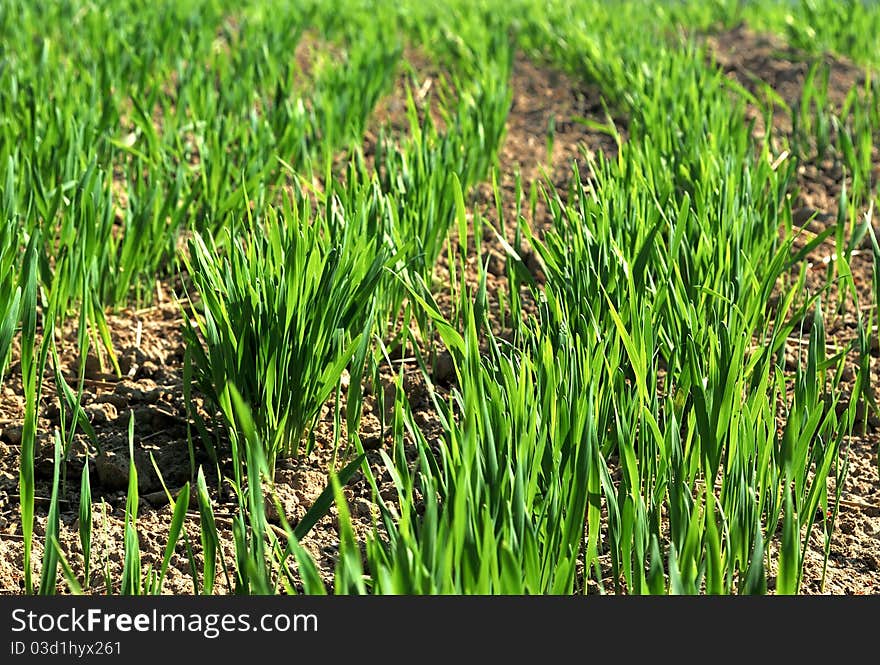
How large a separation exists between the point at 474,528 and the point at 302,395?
27.7 inches

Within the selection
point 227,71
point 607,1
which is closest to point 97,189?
point 227,71

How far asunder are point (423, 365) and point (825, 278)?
1476mm

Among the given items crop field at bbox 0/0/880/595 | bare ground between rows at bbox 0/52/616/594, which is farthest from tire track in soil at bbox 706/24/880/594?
bare ground between rows at bbox 0/52/616/594

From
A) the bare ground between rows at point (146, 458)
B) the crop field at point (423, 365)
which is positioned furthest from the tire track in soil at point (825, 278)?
the bare ground between rows at point (146, 458)

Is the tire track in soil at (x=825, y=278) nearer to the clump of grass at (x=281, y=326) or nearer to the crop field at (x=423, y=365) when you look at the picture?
the crop field at (x=423, y=365)

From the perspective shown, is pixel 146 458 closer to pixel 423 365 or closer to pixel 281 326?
pixel 281 326

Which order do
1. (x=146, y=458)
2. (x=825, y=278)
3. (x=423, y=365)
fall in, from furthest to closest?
(x=825, y=278)
(x=146, y=458)
(x=423, y=365)

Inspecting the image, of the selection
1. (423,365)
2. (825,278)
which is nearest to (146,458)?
(423,365)

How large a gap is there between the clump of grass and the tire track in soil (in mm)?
803

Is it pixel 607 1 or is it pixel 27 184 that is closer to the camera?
pixel 27 184

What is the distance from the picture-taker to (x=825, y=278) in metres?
2.84

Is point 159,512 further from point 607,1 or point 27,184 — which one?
point 607,1

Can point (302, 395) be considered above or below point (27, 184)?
below

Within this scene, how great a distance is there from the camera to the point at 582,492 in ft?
4.51
